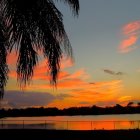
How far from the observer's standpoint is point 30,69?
962 centimetres

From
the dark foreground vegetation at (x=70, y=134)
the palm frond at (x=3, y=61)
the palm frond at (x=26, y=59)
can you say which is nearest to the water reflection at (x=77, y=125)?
the dark foreground vegetation at (x=70, y=134)

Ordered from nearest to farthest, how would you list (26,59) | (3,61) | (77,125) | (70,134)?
(26,59), (3,61), (77,125), (70,134)

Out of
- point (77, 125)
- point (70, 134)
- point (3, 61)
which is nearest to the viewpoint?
point (3, 61)

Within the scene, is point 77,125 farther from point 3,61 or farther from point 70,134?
point 3,61

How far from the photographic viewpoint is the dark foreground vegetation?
39.6 meters

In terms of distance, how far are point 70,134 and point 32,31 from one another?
33822mm

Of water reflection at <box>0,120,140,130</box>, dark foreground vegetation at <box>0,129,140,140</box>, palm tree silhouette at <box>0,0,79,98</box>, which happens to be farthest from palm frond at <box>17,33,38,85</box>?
dark foreground vegetation at <box>0,129,140,140</box>

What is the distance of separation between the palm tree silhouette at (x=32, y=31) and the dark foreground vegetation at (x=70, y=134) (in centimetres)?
2965

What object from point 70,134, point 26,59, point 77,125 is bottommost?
point 70,134

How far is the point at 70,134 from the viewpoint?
4247cm

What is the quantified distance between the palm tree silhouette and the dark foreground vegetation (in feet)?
97.3

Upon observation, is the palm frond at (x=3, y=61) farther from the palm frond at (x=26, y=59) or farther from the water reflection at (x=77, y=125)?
the water reflection at (x=77, y=125)

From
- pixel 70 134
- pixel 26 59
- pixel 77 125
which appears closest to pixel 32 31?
pixel 26 59

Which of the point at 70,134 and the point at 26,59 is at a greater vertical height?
the point at 26,59
